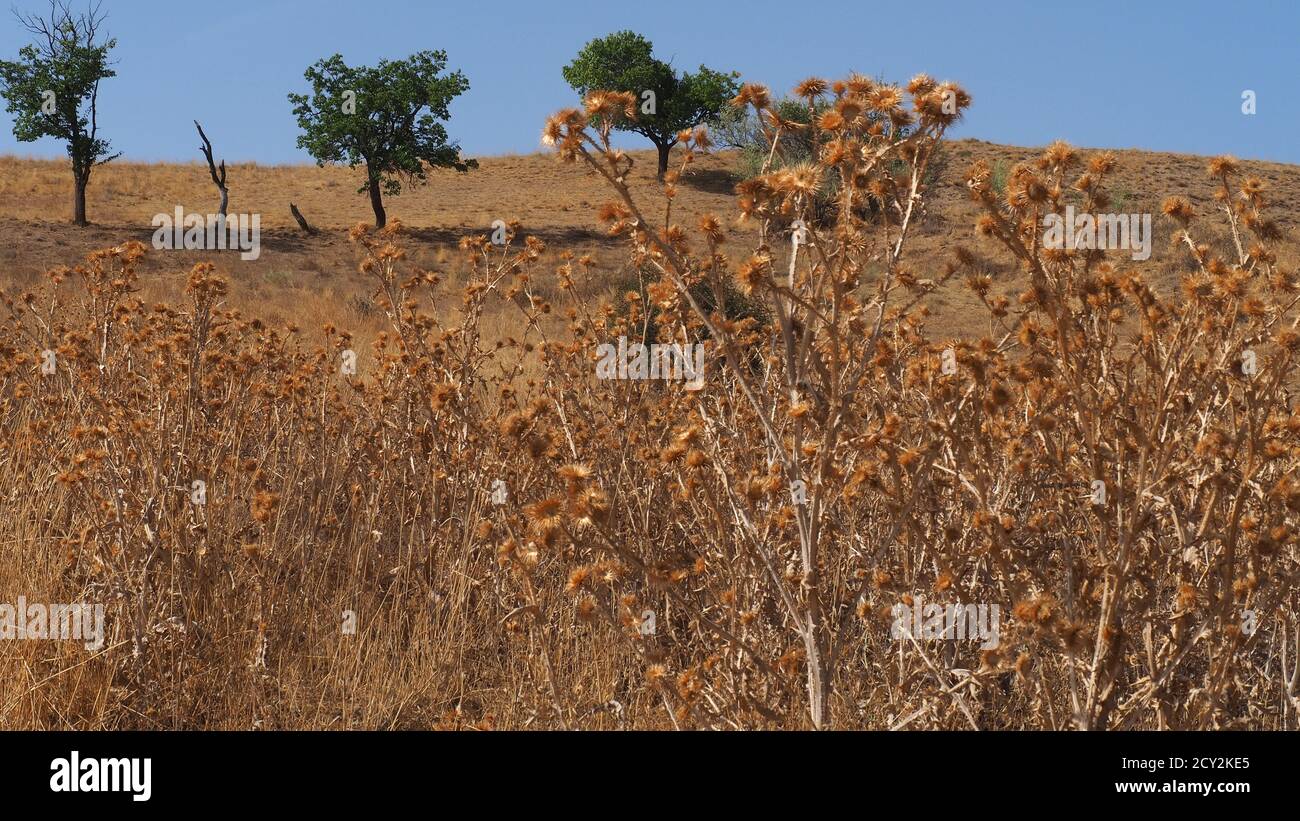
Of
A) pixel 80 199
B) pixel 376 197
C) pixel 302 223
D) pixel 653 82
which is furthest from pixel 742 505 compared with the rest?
pixel 653 82

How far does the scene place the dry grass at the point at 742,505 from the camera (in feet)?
8.76

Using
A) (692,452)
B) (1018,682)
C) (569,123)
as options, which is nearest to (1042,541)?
(1018,682)

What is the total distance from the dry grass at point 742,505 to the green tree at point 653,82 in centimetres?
4108

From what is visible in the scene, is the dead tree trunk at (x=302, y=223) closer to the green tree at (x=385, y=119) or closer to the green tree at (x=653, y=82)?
the green tree at (x=385, y=119)

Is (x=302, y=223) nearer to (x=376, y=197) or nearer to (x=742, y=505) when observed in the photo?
(x=376, y=197)

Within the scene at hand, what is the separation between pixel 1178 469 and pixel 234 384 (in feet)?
13.7

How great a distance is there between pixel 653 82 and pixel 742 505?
46572mm

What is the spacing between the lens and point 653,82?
47.2 m

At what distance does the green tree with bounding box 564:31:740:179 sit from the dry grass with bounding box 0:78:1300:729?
135ft

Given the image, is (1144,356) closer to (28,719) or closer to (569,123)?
(569,123)

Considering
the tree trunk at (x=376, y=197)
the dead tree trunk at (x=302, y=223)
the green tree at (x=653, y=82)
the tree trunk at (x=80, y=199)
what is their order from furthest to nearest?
the green tree at (x=653, y=82) < the tree trunk at (x=376, y=197) < the dead tree trunk at (x=302, y=223) < the tree trunk at (x=80, y=199)

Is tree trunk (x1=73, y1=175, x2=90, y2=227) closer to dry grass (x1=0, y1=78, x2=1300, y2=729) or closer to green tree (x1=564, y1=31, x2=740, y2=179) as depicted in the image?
green tree (x1=564, y1=31, x2=740, y2=179)

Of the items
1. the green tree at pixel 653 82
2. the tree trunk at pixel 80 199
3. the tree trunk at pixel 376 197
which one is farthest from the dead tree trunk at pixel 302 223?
the green tree at pixel 653 82

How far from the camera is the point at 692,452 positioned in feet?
9.48
